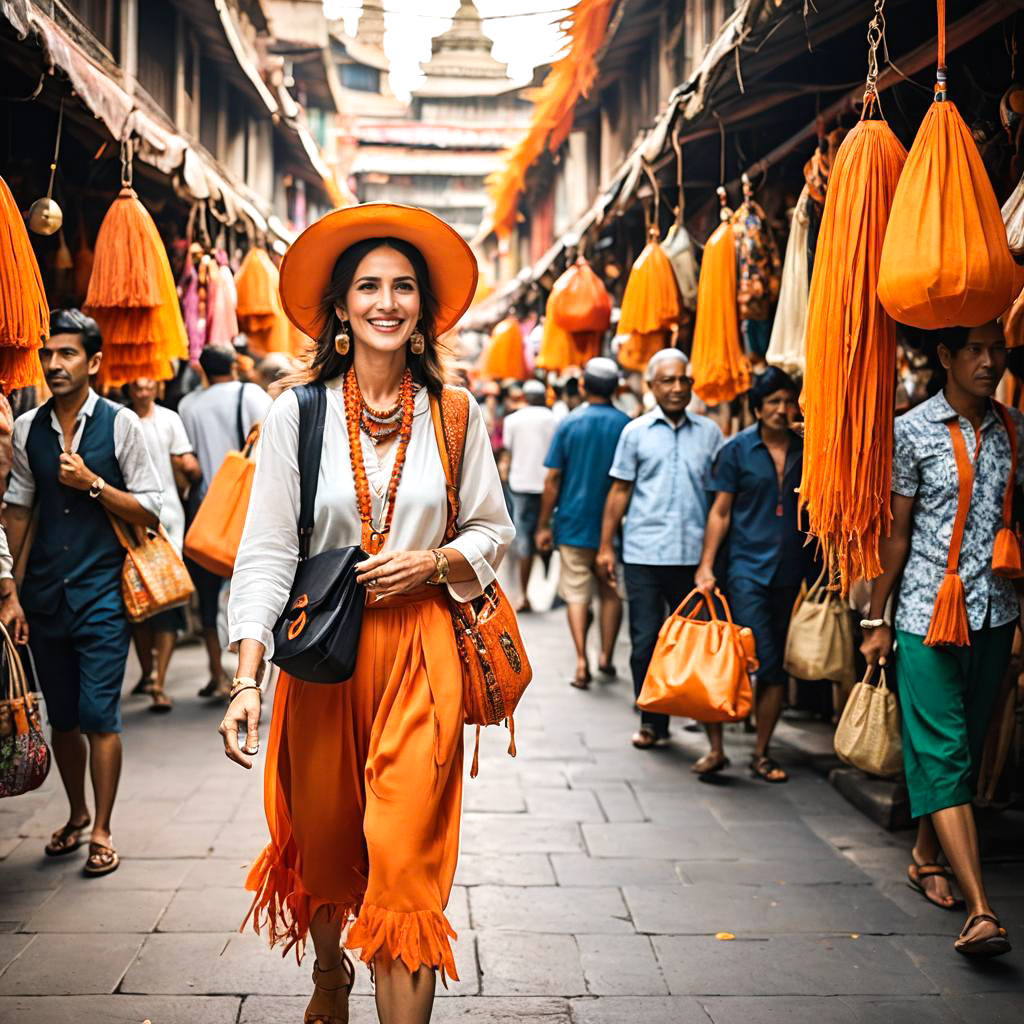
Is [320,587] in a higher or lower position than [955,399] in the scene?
lower

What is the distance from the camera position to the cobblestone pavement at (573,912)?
10.8ft

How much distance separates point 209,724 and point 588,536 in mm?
2891

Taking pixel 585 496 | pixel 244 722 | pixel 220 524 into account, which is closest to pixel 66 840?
pixel 220 524

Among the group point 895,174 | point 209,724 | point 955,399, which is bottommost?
point 209,724

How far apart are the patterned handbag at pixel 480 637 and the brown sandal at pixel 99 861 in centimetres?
208

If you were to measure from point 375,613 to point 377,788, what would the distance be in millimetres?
404

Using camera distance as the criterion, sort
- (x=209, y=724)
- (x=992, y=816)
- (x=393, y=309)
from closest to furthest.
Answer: (x=393, y=309)
(x=992, y=816)
(x=209, y=724)

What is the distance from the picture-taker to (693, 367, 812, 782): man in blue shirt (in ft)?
A: 18.4

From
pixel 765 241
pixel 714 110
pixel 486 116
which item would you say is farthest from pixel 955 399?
pixel 486 116

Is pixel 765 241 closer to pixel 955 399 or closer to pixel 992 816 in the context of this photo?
pixel 955 399

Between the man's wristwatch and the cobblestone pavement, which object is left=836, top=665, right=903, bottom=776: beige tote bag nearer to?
the cobblestone pavement

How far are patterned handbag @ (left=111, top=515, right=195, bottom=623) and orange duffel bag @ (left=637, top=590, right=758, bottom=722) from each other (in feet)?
7.10

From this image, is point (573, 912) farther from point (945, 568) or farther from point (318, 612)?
point (318, 612)

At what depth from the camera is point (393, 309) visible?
2867 millimetres
